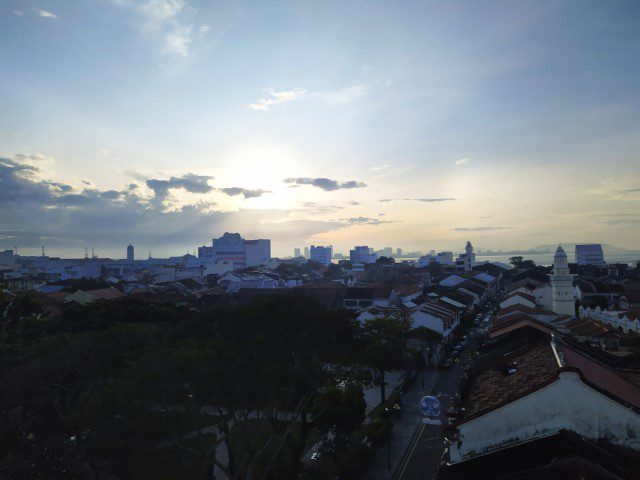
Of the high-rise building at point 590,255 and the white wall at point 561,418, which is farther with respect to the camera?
the high-rise building at point 590,255

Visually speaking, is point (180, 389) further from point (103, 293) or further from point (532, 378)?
point (103, 293)

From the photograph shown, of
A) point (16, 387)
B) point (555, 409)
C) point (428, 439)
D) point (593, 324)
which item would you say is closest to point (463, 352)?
point (593, 324)

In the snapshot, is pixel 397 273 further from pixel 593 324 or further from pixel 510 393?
pixel 510 393

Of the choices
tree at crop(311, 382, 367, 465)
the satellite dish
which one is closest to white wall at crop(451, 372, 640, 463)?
tree at crop(311, 382, 367, 465)

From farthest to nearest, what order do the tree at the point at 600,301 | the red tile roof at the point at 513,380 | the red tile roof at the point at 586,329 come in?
the tree at the point at 600,301
the red tile roof at the point at 586,329
the red tile roof at the point at 513,380

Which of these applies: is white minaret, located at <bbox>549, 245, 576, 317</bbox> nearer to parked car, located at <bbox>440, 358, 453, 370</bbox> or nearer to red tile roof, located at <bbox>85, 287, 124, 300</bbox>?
parked car, located at <bbox>440, 358, 453, 370</bbox>

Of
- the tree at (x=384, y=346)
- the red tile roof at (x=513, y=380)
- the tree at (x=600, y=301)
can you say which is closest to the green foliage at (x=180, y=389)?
the red tile roof at (x=513, y=380)

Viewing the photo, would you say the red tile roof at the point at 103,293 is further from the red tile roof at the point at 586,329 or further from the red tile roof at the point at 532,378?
the red tile roof at the point at 532,378
